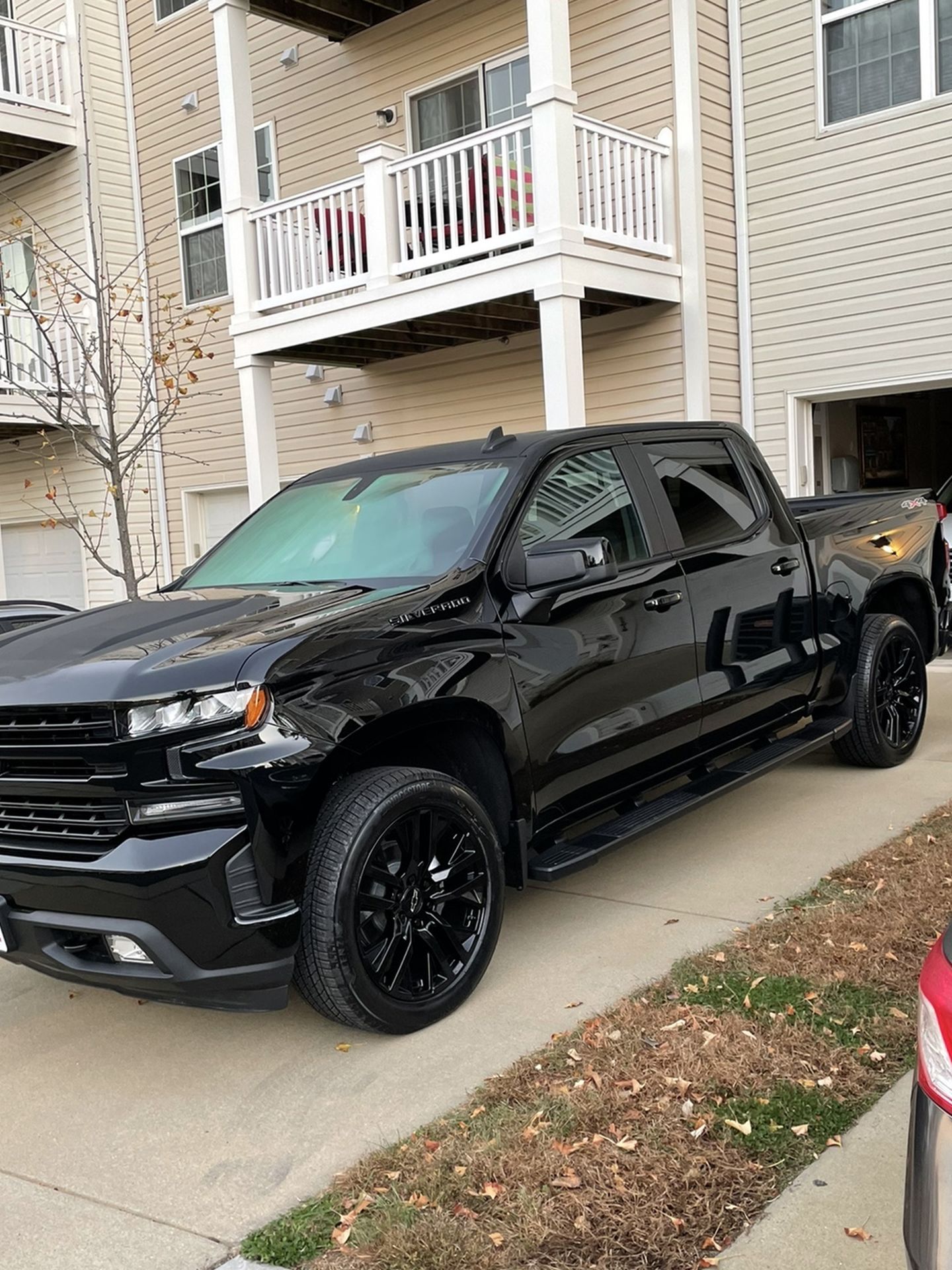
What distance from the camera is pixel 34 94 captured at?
15.2 metres

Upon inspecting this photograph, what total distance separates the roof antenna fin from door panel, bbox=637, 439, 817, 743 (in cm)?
62

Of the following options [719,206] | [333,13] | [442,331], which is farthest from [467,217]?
[333,13]

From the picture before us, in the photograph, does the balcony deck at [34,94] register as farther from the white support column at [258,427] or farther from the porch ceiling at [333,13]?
the white support column at [258,427]

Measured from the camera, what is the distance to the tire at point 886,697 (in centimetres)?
582

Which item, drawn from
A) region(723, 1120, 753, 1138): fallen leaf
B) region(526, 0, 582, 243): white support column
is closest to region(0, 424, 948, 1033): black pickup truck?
region(723, 1120, 753, 1138): fallen leaf

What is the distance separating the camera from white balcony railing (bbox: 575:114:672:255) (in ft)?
31.3

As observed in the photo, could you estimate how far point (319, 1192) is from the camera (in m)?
2.77

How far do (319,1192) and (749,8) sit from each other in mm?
10746

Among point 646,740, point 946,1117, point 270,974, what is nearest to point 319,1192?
point 270,974

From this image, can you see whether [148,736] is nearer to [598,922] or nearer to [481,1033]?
[481,1033]

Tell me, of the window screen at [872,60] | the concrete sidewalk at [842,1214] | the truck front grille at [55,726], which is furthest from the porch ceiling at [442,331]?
the concrete sidewalk at [842,1214]

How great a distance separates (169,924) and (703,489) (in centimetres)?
302

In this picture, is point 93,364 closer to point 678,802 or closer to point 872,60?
point 872,60

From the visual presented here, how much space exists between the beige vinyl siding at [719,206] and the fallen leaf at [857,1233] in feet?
28.8
